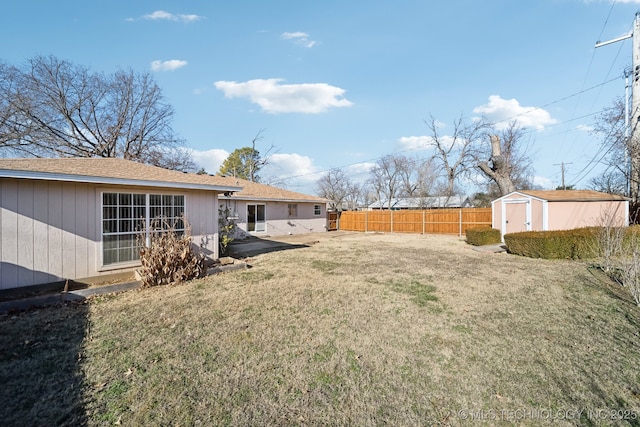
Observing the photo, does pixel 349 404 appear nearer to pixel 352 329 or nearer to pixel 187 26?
pixel 352 329

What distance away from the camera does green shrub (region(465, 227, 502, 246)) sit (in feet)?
42.7

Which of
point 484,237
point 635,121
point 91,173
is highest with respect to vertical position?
point 635,121

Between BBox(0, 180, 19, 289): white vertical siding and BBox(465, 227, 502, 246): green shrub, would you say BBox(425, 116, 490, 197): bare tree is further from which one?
BBox(0, 180, 19, 289): white vertical siding

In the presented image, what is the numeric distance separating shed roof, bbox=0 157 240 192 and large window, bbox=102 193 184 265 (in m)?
0.55

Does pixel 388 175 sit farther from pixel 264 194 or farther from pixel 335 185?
pixel 264 194

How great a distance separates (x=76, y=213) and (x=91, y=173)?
0.92 meters

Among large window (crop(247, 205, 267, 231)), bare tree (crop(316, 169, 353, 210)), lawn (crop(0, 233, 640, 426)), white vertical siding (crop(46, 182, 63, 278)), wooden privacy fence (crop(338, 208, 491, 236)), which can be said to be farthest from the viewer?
bare tree (crop(316, 169, 353, 210))

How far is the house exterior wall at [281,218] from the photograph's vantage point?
16.2 m

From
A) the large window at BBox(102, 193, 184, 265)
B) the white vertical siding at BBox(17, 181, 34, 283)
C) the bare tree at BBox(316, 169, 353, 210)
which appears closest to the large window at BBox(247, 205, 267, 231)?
the large window at BBox(102, 193, 184, 265)

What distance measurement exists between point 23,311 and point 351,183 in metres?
40.3

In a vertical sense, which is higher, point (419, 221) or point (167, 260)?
point (419, 221)

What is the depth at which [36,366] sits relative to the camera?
120 inches

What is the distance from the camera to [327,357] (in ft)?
10.8

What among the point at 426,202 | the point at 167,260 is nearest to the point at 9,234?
the point at 167,260
